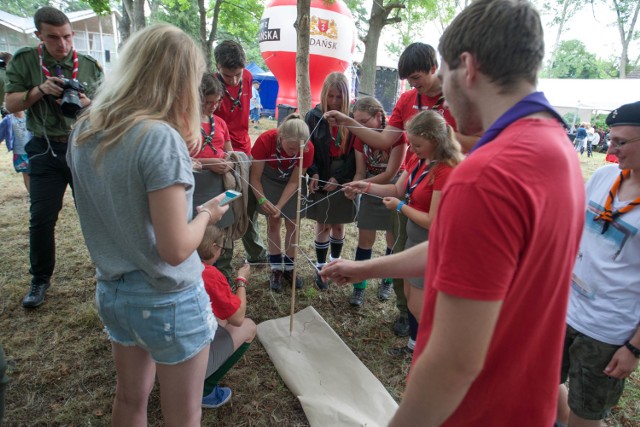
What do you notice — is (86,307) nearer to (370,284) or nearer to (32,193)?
(32,193)

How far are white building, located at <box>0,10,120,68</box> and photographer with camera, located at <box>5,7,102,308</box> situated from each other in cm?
2126

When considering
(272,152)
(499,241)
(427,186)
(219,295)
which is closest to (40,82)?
(272,152)

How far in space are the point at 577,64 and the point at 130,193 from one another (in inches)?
2080

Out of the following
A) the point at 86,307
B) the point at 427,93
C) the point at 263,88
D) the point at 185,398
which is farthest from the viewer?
the point at 263,88

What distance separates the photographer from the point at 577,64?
41.5 metres

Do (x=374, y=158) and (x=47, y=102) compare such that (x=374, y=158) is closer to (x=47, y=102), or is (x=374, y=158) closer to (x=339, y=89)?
(x=339, y=89)

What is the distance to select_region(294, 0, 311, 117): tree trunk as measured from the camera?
187 inches

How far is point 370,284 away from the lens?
A: 3.84 metres

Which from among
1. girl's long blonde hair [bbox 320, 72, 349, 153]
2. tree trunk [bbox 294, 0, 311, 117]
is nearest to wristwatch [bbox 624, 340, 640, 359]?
girl's long blonde hair [bbox 320, 72, 349, 153]

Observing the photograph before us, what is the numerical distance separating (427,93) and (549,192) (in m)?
2.30

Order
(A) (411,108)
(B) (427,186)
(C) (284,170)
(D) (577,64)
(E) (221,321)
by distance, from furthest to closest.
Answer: (D) (577,64) → (C) (284,170) → (A) (411,108) → (B) (427,186) → (E) (221,321)

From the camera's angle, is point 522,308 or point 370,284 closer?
point 522,308

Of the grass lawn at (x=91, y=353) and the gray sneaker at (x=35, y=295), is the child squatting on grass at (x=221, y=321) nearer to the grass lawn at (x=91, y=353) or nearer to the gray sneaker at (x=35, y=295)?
the grass lawn at (x=91, y=353)

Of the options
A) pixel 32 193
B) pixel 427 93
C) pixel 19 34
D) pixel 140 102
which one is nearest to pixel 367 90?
pixel 427 93
